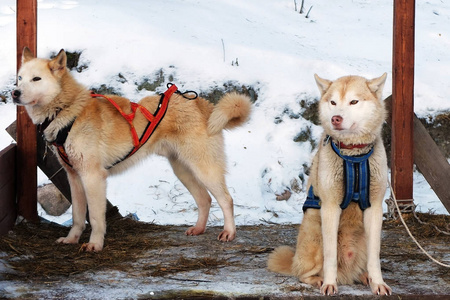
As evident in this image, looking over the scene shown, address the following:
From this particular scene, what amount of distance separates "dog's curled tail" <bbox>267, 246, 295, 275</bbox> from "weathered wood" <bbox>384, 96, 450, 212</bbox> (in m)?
1.86

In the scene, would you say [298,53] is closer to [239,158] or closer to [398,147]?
[239,158]

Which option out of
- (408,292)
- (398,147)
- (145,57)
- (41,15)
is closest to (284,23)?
(145,57)

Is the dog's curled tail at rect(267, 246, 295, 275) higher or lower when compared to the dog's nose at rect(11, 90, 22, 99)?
lower

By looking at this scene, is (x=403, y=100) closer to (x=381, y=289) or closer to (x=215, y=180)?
(x=215, y=180)

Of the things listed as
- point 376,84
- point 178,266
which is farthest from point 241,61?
point 376,84

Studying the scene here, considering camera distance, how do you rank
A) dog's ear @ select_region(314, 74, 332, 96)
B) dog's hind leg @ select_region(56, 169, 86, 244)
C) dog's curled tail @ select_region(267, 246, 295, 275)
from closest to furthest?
dog's ear @ select_region(314, 74, 332, 96) → dog's curled tail @ select_region(267, 246, 295, 275) → dog's hind leg @ select_region(56, 169, 86, 244)

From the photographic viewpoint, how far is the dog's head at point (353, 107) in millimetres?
3111

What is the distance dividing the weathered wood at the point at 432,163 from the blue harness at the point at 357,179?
6.44 feet

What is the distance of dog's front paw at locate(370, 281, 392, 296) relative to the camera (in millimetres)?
3164

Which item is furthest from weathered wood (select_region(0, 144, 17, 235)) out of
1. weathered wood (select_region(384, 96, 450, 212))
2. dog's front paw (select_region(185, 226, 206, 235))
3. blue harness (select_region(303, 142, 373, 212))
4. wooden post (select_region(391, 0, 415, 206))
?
weathered wood (select_region(384, 96, 450, 212))

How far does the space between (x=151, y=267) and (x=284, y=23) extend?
22.0ft

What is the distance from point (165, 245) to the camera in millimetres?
4418

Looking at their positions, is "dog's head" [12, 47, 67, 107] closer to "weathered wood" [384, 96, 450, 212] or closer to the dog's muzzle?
the dog's muzzle

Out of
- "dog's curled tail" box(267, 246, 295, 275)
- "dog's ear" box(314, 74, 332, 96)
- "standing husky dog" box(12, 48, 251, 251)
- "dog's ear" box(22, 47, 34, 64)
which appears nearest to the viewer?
"dog's ear" box(314, 74, 332, 96)
